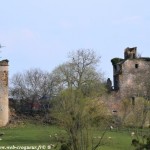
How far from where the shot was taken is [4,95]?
178ft

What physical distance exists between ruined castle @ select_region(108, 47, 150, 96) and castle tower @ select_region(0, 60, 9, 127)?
1276cm

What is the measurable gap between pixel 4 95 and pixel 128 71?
49.0 feet

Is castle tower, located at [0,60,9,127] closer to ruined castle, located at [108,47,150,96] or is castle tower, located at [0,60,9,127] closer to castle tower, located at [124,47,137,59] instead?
ruined castle, located at [108,47,150,96]

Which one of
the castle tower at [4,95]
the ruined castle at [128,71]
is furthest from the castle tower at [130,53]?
the castle tower at [4,95]

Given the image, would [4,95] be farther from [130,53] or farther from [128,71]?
[130,53]

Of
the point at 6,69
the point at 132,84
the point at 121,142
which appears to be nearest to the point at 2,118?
the point at 6,69

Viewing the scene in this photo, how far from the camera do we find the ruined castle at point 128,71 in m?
61.7

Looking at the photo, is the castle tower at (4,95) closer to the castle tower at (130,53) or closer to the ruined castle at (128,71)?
the ruined castle at (128,71)

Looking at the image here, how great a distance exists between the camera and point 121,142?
35375mm

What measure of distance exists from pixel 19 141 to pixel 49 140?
1.86 m

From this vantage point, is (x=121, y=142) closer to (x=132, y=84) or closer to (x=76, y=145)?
(x=76, y=145)

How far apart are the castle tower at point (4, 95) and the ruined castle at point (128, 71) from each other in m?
12.8

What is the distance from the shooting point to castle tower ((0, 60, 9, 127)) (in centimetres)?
5350

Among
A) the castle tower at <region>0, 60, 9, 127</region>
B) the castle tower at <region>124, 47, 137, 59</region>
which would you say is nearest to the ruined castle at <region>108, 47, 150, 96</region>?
the castle tower at <region>124, 47, 137, 59</region>
